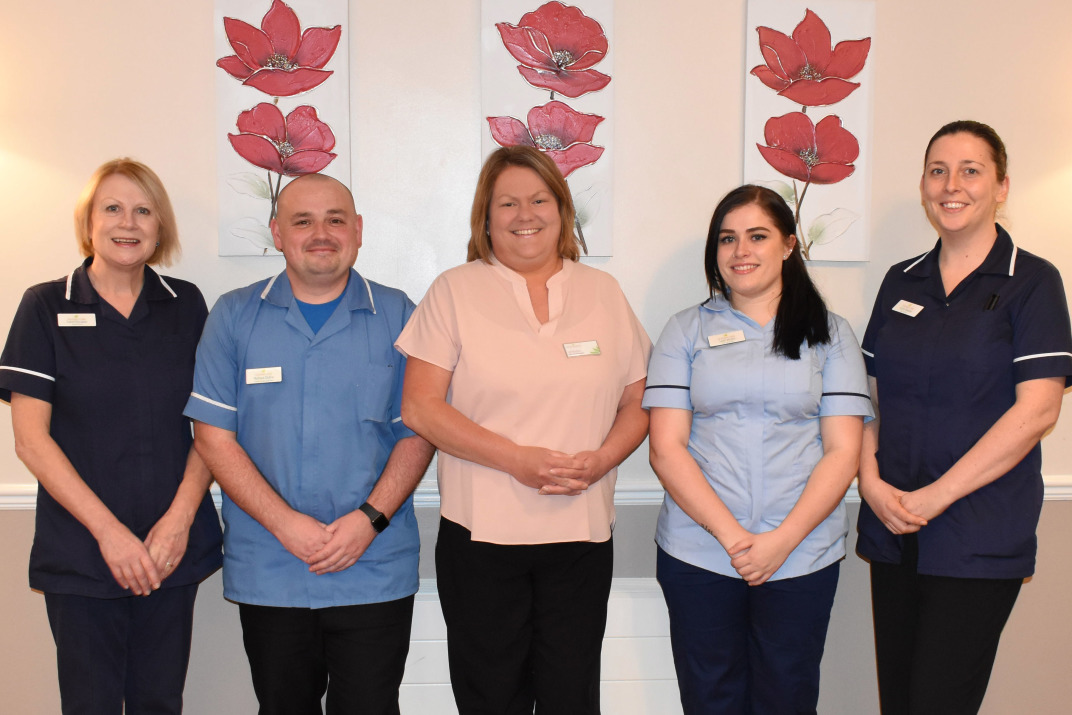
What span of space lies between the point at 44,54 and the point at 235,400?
1.48m

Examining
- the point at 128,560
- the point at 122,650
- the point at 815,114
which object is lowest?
the point at 122,650

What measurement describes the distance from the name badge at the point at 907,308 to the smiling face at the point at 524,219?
970 millimetres

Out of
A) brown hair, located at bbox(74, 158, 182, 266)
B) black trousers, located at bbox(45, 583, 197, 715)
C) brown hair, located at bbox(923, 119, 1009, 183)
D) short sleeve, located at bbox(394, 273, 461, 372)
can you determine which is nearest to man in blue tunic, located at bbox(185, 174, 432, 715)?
short sleeve, located at bbox(394, 273, 461, 372)

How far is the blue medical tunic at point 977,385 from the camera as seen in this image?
1854 millimetres

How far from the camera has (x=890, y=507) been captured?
1939mm

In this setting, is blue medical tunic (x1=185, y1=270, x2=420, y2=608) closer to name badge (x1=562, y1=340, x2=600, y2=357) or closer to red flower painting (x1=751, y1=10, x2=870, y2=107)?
name badge (x1=562, y1=340, x2=600, y2=357)

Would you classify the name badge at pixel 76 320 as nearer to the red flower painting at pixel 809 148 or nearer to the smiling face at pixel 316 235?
the smiling face at pixel 316 235

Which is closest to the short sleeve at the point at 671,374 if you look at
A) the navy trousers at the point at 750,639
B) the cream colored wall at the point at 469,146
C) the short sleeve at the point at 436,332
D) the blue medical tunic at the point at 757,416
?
the blue medical tunic at the point at 757,416

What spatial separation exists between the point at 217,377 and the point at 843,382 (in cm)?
162

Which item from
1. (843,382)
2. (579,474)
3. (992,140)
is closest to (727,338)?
(843,382)

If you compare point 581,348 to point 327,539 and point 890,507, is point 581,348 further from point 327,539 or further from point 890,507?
point 890,507

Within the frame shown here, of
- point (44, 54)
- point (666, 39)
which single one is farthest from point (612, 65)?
point (44, 54)

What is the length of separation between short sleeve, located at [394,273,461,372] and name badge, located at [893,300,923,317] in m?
1.22

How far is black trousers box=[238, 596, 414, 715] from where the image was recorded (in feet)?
6.12
